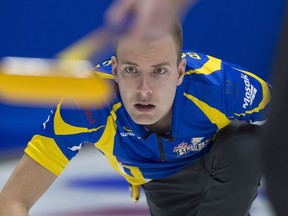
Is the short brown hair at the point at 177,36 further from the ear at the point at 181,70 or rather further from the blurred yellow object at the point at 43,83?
the blurred yellow object at the point at 43,83

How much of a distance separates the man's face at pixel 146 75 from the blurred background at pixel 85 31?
1.31 metres

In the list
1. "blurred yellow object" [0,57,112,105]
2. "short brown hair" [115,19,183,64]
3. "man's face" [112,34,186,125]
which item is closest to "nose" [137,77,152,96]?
"man's face" [112,34,186,125]

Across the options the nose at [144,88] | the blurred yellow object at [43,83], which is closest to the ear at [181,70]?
the nose at [144,88]

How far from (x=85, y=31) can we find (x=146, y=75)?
1.41 meters

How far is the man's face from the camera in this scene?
1563 mm

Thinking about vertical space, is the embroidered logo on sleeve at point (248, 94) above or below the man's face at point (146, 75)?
below

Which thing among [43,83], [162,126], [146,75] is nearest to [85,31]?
[162,126]

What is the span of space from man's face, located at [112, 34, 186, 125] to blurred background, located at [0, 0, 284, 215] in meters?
1.31

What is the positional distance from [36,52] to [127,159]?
1311 mm

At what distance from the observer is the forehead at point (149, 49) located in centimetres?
156

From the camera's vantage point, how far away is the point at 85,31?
2.94 metres

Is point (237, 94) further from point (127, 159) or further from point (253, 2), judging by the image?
point (253, 2)

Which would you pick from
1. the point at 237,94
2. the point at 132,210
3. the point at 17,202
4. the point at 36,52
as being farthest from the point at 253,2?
the point at 17,202

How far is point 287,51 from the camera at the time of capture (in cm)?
85
